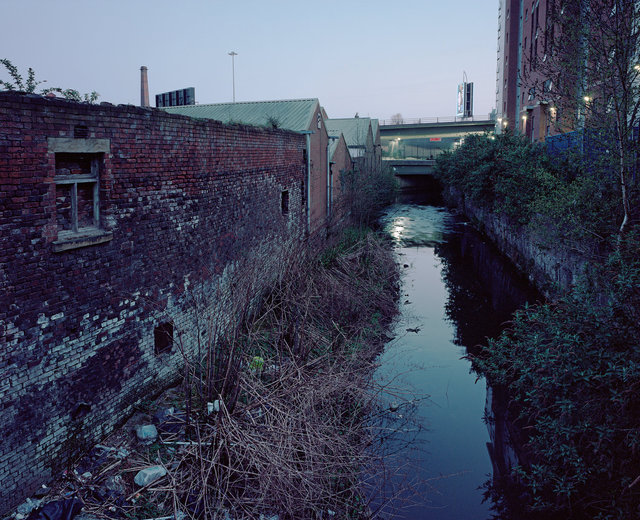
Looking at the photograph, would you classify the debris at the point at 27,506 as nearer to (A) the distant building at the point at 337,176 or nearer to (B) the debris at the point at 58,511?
(B) the debris at the point at 58,511

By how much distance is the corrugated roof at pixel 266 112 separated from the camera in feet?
60.1

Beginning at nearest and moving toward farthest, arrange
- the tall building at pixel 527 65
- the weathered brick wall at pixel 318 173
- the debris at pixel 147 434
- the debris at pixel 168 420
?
the debris at pixel 147 434, the debris at pixel 168 420, the weathered brick wall at pixel 318 173, the tall building at pixel 527 65

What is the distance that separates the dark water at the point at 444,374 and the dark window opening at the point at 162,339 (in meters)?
3.53

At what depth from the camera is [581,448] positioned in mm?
5664

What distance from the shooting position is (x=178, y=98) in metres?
34.9

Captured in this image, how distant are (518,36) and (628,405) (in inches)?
1454

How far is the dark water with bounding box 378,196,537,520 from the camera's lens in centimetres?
673

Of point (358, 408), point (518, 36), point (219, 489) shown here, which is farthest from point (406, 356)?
point (518, 36)

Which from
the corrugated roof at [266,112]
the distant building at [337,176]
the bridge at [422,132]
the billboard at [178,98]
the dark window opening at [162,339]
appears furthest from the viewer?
the bridge at [422,132]

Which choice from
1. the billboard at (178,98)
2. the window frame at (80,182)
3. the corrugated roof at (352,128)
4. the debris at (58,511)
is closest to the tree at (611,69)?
the window frame at (80,182)

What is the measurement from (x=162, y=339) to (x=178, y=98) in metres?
31.0

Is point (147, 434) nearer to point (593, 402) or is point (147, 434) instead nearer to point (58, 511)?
point (58, 511)

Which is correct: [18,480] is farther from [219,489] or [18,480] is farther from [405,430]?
[405,430]

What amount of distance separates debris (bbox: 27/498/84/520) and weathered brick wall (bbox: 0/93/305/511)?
1.17ft
